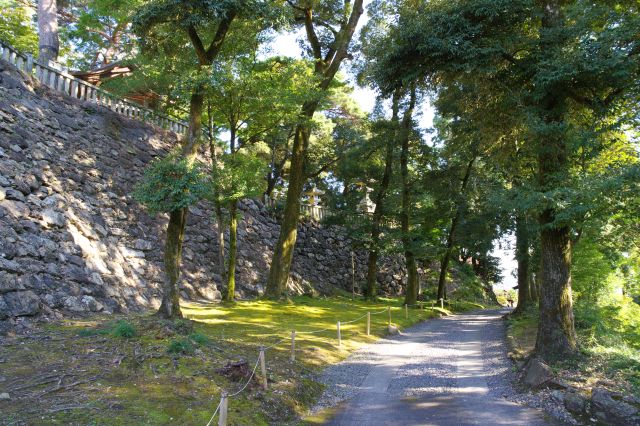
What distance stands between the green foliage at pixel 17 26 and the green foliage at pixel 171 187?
1873 centimetres

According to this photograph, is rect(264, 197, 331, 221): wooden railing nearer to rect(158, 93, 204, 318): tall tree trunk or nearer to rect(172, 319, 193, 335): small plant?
rect(158, 93, 204, 318): tall tree trunk

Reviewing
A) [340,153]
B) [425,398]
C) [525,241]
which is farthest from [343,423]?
[340,153]

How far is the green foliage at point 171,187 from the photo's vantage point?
9.54 m

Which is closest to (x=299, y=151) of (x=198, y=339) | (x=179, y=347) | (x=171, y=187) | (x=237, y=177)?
(x=237, y=177)

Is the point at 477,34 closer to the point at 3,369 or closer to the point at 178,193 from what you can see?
the point at 178,193

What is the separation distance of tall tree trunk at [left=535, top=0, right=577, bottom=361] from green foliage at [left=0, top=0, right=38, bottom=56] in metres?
24.9

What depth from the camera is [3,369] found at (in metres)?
6.10

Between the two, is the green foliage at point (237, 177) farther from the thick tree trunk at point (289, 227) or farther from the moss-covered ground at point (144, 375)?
the moss-covered ground at point (144, 375)

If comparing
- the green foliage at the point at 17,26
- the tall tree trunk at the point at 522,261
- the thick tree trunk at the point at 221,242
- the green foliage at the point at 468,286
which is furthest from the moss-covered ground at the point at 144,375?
the green foliage at the point at 468,286

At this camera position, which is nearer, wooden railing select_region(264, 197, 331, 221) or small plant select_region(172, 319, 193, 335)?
small plant select_region(172, 319, 193, 335)

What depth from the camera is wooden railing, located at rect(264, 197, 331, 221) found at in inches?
1001

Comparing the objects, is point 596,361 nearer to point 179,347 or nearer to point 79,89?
point 179,347

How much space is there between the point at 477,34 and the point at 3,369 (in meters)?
11.4

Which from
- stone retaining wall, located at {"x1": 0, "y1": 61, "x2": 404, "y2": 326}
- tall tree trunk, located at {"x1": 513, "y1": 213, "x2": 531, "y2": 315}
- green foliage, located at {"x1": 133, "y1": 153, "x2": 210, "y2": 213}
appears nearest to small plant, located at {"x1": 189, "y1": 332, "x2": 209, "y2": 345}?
green foliage, located at {"x1": 133, "y1": 153, "x2": 210, "y2": 213}
